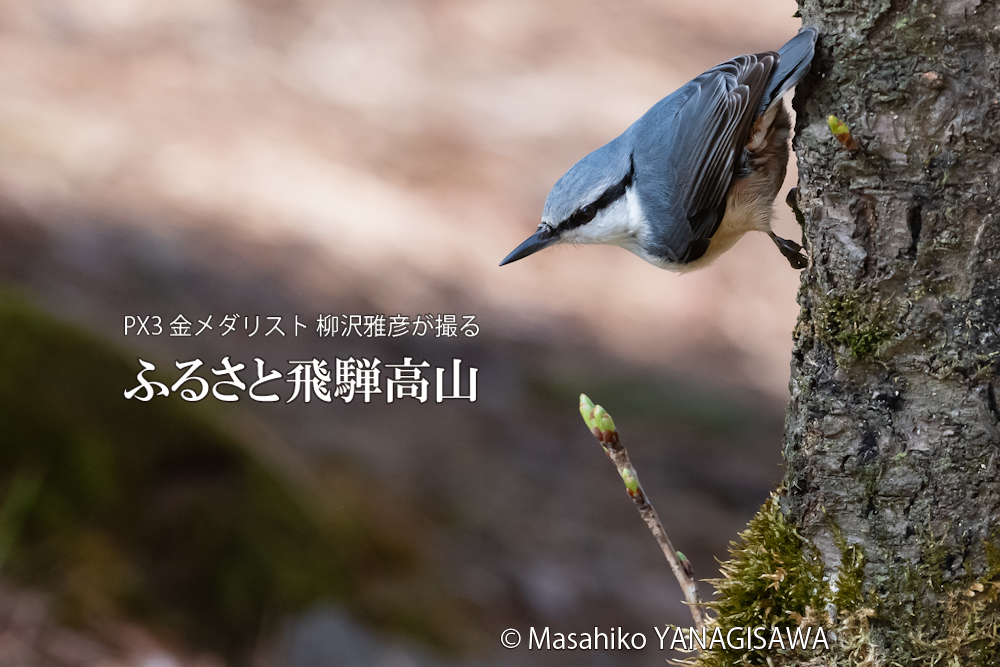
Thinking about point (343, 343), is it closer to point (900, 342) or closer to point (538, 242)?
point (538, 242)

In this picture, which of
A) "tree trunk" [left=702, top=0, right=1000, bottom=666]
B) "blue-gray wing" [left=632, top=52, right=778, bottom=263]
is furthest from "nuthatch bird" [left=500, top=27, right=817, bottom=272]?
"tree trunk" [left=702, top=0, right=1000, bottom=666]

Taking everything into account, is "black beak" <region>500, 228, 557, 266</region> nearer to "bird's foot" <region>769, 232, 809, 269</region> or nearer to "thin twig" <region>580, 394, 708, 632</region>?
"bird's foot" <region>769, 232, 809, 269</region>

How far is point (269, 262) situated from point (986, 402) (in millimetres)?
3609

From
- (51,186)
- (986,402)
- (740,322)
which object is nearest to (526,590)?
(986,402)

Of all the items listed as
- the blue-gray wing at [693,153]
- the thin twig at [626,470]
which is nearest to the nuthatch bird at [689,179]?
the blue-gray wing at [693,153]

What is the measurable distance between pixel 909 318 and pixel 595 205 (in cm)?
88

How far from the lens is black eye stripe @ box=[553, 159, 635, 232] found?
185cm

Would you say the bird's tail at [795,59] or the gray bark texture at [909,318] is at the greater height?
the bird's tail at [795,59]

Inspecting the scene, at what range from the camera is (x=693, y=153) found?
1729 mm

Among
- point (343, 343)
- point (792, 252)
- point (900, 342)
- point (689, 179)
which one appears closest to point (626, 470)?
point (900, 342)

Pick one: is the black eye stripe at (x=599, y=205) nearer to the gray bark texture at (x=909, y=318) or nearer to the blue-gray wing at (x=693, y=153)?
the blue-gray wing at (x=693, y=153)

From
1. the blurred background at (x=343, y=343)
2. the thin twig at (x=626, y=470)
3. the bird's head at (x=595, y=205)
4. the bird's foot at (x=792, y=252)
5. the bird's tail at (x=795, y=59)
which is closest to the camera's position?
the thin twig at (x=626, y=470)

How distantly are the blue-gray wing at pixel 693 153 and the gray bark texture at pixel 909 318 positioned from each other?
427mm

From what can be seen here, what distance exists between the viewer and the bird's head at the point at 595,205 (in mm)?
1838
